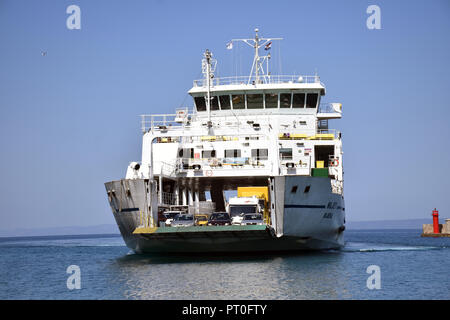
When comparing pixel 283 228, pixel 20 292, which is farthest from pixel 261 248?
pixel 20 292

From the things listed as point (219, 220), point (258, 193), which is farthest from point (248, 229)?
point (258, 193)

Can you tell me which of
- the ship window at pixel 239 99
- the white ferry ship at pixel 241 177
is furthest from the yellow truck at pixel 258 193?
the ship window at pixel 239 99

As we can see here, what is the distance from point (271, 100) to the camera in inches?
1439

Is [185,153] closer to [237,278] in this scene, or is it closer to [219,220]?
[219,220]

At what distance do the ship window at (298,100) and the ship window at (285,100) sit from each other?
271 mm

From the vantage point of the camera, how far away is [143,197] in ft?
95.1

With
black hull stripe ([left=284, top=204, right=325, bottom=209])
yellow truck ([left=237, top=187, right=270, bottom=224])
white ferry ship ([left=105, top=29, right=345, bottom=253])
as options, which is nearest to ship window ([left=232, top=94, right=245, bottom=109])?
white ferry ship ([left=105, top=29, right=345, bottom=253])

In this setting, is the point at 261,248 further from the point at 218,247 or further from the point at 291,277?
the point at 291,277

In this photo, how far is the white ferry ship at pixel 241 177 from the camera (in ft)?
92.8

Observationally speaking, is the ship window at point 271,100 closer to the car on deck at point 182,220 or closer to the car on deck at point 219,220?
the car on deck at point 219,220

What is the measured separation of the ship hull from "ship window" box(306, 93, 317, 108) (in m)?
7.15

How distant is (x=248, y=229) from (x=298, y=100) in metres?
12.7
